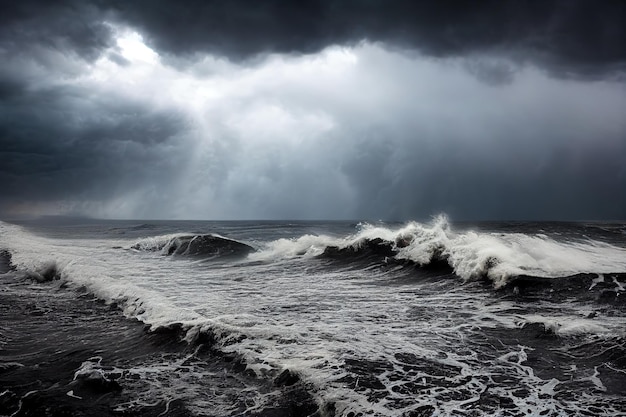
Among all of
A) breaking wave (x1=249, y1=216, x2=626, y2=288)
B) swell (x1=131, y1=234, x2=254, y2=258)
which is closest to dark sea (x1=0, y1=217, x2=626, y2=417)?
breaking wave (x1=249, y1=216, x2=626, y2=288)

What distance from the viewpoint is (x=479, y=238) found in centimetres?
1744

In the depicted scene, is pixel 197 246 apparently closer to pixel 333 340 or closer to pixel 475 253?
pixel 475 253

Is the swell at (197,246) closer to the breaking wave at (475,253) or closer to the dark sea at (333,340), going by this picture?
the breaking wave at (475,253)

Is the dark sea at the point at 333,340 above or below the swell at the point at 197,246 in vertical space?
below

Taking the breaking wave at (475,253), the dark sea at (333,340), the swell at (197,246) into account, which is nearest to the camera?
the dark sea at (333,340)

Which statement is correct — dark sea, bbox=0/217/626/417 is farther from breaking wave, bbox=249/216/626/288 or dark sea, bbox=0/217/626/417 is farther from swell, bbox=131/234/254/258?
swell, bbox=131/234/254/258

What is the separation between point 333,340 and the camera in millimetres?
8102

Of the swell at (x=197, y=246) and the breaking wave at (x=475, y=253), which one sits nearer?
the breaking wave at (x=475, y=253)

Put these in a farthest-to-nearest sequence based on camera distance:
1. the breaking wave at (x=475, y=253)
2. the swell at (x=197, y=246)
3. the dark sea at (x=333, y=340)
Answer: the swell at (x=197, y=246), the breaking wave at (x=475, y=253), the dark sea at (x=333, y=340)

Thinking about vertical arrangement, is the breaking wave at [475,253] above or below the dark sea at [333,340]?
above

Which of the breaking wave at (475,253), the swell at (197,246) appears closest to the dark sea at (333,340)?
the breaking wave at (475,253)

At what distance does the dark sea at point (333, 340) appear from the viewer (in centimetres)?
579

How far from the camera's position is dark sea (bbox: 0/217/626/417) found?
5.79 meters

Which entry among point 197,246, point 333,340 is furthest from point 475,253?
point 197,246
